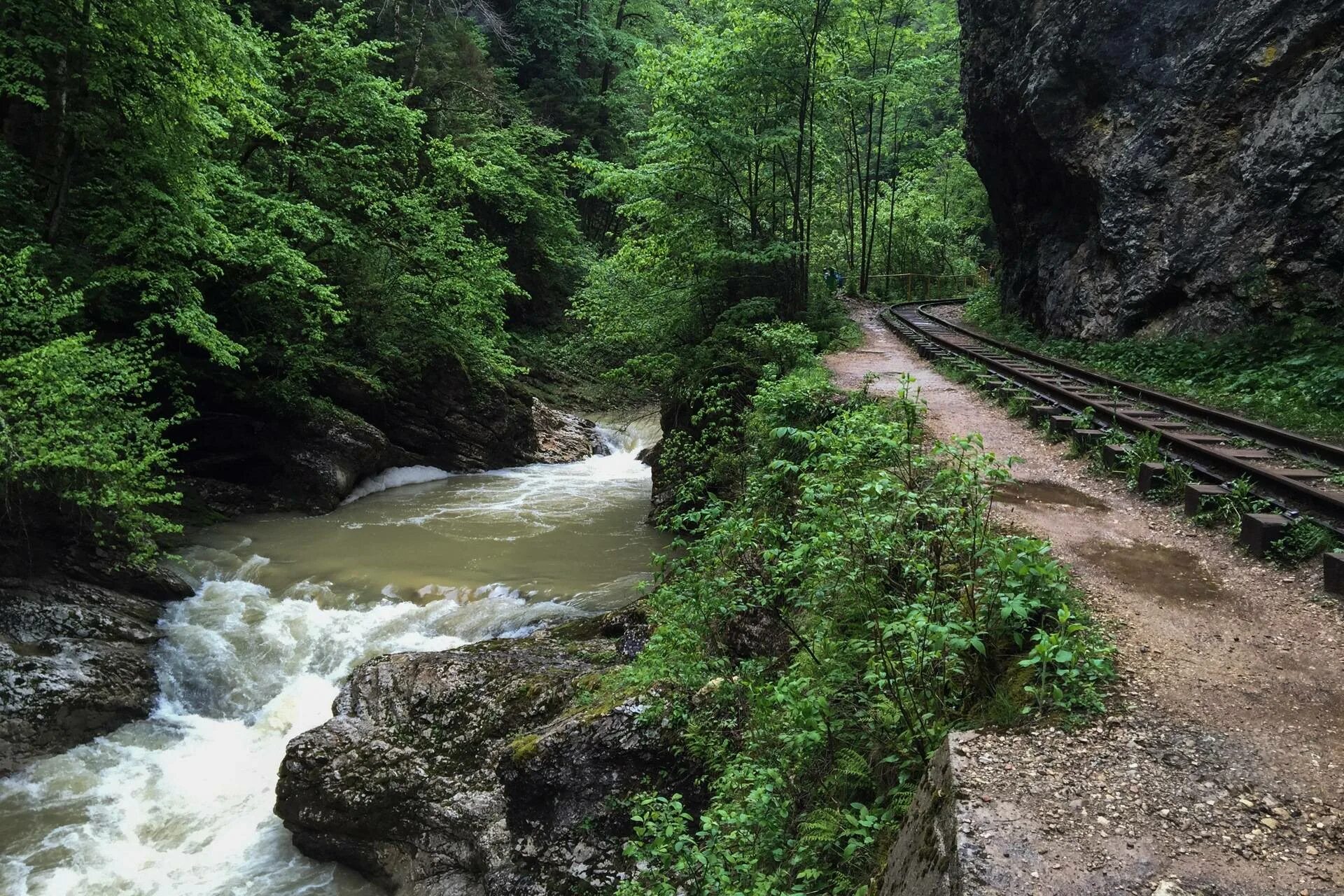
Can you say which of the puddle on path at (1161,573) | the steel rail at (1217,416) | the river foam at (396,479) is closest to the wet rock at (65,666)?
the river foam at (396,479)

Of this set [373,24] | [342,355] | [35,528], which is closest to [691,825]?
[35,528]

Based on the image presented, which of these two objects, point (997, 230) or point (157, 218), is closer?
point (157, 218)

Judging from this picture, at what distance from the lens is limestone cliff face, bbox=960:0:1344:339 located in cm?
1112

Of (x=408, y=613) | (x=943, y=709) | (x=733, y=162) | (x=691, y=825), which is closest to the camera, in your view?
(x=943, y=709)

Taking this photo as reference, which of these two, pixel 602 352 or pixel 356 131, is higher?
pixel 356 131

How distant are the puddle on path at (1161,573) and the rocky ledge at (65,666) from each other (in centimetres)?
944

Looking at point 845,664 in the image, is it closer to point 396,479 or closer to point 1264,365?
point 1264,365

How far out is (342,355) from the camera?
16312mm

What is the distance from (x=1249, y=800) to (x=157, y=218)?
42.5ft

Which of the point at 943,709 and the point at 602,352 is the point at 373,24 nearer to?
the point at 602,352

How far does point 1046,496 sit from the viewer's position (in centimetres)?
693

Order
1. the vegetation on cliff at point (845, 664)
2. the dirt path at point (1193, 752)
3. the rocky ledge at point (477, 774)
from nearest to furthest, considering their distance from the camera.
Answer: the dirt path at point (1193, 752) → the vegetation on cliff at point (845, 664) → the rocky ledge at point (477, 774)

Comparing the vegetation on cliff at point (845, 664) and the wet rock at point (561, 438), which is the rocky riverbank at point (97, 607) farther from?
the wet rock at point (561, 438)

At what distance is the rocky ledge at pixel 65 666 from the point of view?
742 centimetres
